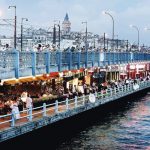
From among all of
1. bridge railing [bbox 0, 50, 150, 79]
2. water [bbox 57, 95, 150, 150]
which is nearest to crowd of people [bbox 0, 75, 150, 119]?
bridge railing [bbox 0, 50, 150, 79]

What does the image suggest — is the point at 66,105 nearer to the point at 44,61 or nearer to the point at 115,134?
the point at 44,61

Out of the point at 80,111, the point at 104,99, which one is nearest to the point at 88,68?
the point at 104,99

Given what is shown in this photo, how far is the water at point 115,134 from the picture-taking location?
3133 cm

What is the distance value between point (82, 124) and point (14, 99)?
7773 mm

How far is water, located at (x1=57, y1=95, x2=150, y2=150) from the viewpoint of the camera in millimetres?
31328

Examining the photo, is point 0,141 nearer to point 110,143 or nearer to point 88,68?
point 110,143

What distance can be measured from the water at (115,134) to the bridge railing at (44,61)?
519 centimetres

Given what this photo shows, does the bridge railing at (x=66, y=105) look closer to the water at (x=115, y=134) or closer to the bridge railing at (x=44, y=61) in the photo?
the water at (x=115, y=134)

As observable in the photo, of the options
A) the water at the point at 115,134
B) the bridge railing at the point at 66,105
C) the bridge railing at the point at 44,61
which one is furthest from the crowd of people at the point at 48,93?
the water at the point at 115,134

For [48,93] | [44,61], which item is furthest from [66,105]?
[48,93]

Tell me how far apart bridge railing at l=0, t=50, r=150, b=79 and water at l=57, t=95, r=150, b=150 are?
17.0ft

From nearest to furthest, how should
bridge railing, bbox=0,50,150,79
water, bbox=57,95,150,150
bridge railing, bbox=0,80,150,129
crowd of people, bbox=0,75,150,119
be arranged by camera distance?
1. bridge railing, bbox=0,80,150,129
2. bridge railing, bbox=0,50,150,79
3. crowd of people, bbox=0,75,150,119
4. water, bbox=57,95,150,150

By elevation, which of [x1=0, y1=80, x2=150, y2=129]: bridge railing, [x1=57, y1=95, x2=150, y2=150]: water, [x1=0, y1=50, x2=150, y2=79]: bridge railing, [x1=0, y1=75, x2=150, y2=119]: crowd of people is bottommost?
[x1=57, y1=95, x2=150, y2=150]: water

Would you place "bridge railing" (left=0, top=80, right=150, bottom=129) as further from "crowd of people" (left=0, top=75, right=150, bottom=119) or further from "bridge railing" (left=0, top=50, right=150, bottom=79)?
"bridge railing" (left=0, top=50, right=150, bottom=79)
